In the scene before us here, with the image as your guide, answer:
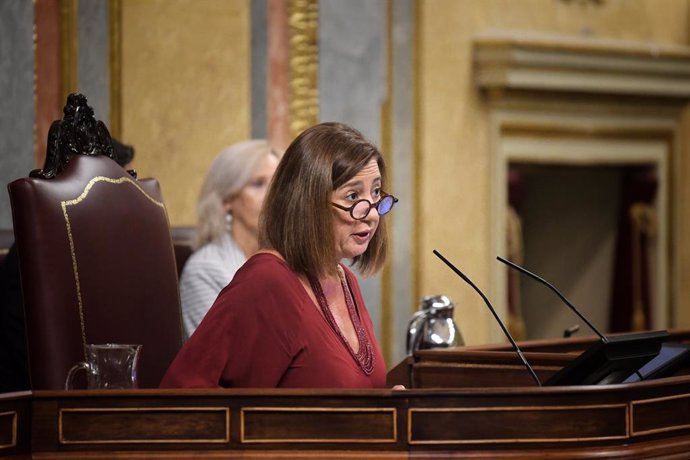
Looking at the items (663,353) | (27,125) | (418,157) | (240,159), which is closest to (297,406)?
(663,353)

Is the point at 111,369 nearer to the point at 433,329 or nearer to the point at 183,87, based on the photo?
the point at 433,329

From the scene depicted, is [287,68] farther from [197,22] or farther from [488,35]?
[488,35]

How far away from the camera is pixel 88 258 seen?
291cm

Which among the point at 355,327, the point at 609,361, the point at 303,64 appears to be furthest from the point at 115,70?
the point at 609,361

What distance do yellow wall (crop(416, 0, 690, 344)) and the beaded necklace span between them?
11.2ft

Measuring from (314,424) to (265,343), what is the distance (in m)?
0.49

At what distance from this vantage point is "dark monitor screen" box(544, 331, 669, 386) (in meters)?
2.39

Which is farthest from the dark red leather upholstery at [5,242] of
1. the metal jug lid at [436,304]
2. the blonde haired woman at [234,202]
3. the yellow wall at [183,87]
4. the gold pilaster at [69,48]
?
the yellow wall at [183,87]

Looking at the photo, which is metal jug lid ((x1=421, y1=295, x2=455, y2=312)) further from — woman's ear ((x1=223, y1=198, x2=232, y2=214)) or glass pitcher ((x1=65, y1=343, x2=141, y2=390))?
glass pitcher ((x1=65, y1=343, x2=141, y2=390))

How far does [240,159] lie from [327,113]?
5.07 feet

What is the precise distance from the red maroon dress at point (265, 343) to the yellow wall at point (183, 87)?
280 cm

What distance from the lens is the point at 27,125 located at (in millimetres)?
4969

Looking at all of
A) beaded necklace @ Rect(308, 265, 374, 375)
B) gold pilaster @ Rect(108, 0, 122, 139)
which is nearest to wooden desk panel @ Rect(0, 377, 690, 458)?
beaded necklace @ Rect(308, 265, 374, 375)

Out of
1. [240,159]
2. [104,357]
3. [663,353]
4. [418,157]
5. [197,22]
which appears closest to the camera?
[104,357]
